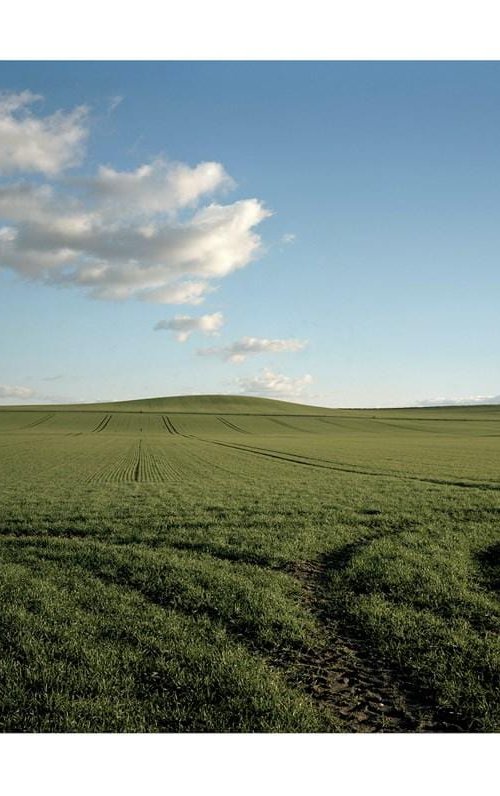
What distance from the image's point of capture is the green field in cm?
777

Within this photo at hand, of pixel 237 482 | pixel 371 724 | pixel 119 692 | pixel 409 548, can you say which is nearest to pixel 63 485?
pixel 237 482

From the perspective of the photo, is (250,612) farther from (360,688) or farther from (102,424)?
(102,424)

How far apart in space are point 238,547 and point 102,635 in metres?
6.60

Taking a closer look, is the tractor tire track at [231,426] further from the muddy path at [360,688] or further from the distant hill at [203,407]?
the muddy path at [360,688]

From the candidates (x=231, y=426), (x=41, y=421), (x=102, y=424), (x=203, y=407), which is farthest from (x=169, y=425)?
(x=203, y=407)

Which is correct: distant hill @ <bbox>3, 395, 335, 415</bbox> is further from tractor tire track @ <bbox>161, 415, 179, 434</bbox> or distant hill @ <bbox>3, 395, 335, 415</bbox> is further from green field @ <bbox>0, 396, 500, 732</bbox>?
green field @ <bbox>0, 396, 500, 732</bbox>

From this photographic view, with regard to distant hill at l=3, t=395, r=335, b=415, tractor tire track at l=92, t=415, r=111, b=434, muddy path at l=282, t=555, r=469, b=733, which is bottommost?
tractor tire track at l=92, t=415, r=111, b=434

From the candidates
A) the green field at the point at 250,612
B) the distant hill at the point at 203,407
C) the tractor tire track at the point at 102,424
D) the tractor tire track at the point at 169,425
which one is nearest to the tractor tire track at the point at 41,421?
the tractor tire track at the point at 102,424

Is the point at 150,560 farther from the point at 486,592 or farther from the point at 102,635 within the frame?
the point at 486,592

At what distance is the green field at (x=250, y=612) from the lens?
777 cm

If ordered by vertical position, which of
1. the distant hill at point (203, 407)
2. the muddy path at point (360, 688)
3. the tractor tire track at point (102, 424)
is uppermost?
the distant hill at point (203, 407)

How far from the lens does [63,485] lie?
30531 millimetres

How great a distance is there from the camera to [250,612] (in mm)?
11148

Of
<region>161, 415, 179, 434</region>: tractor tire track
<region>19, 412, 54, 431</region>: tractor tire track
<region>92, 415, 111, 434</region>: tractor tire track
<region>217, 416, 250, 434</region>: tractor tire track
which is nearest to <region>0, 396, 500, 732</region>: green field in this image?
<region>161, 415, 179, 434</region>: tractor tire track
